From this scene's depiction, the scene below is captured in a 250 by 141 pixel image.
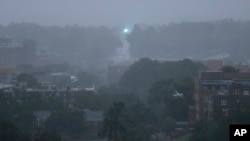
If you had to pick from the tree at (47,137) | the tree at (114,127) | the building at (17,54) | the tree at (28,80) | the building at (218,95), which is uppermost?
the building at (17,54)

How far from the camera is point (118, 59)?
3766cm

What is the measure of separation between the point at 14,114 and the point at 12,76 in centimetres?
947

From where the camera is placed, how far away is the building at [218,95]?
531 inches

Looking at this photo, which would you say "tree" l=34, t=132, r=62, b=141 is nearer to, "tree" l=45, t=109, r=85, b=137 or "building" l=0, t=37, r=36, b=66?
"tree" l=45, t=109, r=85, b=137

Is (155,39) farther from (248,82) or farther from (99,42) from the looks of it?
(248,82)

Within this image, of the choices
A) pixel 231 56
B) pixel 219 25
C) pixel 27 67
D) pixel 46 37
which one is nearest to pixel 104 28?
pixel 46 37

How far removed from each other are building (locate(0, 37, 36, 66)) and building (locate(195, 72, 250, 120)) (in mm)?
17819

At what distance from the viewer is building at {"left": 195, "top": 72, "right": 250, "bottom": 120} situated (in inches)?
531

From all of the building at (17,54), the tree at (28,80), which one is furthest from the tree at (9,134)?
the building at (17,54)

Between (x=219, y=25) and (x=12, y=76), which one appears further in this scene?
(x=219, y=25)

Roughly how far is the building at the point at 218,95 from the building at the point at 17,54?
17819mm

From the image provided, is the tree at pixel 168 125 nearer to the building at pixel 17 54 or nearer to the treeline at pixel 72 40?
the building at pixel 17 54

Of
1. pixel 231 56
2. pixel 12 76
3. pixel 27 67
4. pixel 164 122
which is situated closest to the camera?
pixel 164 122

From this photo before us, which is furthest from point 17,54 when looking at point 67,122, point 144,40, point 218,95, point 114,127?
point 114,127
